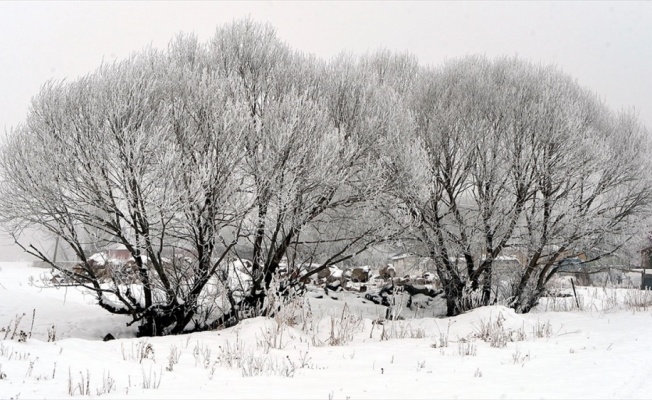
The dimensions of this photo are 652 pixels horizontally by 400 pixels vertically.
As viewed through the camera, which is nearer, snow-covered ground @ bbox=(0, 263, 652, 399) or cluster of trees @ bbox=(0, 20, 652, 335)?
snow-covered ground @ bbox=(0, 263, 652, 399)

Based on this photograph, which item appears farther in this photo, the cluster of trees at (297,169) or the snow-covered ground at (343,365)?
the cluster of trees at (297,169)

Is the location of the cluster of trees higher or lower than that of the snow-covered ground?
higher

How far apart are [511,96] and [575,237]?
15.1 ft

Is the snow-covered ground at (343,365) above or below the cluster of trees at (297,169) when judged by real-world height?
below

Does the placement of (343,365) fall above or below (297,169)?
below

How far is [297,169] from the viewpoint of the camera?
10.0m

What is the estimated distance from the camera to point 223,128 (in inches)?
385

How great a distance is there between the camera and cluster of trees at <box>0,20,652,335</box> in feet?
30.2

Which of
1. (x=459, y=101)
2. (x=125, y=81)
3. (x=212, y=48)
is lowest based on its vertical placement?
(x=125, y=81)

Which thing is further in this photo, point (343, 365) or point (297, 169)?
point (297, 169)

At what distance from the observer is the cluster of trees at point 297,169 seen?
9.20m

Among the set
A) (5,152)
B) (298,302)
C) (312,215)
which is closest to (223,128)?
(312,215)

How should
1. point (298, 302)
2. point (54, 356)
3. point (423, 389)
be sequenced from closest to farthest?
point (423, 389) < point (54, 356) < point (298, 302)

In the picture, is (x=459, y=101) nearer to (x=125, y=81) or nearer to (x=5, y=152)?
(x=125, y=81)
